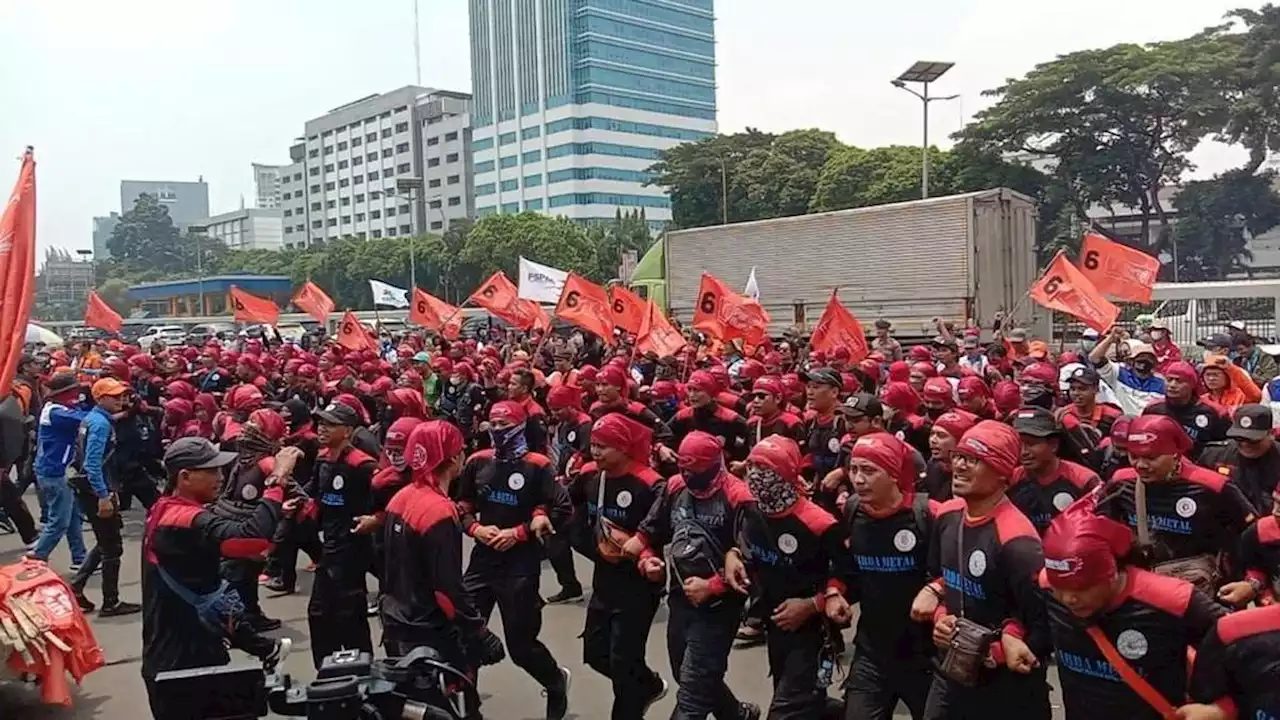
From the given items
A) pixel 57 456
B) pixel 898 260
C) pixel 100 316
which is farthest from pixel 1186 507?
pixel 100 316

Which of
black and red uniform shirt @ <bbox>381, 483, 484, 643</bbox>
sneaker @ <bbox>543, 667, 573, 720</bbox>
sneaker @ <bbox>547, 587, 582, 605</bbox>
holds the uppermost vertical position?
black and red uniform shirt @ <bbox>381, 483, 484, 643</bbox>

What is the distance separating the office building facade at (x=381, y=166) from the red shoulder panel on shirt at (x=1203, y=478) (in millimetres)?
105951

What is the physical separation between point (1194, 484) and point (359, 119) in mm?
125340

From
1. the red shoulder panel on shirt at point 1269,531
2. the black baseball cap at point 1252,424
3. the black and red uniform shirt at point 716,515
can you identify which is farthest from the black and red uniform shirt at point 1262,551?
the black and red uniform shirt at point 716,515

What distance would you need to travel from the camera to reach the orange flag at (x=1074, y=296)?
41.3ft

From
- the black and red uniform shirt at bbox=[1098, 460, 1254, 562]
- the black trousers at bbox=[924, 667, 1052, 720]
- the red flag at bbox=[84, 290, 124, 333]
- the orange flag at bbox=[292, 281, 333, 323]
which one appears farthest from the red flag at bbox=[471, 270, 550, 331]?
the black trousers at bbox=[924, 667, 1052, 720]

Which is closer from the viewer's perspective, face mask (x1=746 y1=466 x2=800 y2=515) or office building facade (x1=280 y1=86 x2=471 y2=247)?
face mask (x1=746 y1=466 x2=800 y2=515)

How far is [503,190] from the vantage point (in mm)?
111250

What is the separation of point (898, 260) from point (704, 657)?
18.3 metres

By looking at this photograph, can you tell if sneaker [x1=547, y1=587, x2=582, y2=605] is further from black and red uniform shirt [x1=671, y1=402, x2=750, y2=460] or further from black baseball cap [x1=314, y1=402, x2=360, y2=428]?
black baseball cap [x1=314, y1=402, x2=360, y2=428]

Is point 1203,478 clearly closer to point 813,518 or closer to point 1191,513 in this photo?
point 1191,513

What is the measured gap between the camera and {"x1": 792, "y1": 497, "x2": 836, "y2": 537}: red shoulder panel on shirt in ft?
15.5

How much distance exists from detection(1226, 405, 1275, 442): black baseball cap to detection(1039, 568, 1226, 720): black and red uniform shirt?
129 inches

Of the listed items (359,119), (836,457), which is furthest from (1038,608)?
(359,119)
